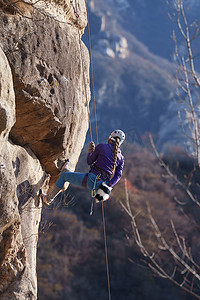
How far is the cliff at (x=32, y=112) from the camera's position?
4.88 metres

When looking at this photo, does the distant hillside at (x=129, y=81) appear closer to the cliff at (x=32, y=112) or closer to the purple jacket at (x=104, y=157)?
the cliff at (x=32, y=112)

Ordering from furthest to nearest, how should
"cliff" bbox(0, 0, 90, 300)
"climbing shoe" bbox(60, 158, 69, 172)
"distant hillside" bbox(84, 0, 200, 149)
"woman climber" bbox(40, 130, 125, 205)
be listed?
"distant hillside" bbox(84, 0, 200, 149)
"climbing shoe" bbox(60, 158, 69, 172)
"woman climber" bbox(40, 130, 125, 205)
"cliff" bbox(0, 0, 90, 300)

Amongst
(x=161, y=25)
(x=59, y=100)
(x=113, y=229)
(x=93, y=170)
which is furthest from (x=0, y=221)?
(x=161, y=25)

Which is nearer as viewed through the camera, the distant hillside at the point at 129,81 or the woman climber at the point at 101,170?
the woman climber at the point at 101,170

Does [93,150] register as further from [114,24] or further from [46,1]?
[114,24]

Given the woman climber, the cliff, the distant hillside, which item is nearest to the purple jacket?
the woman climber

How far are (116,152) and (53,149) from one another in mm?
1382

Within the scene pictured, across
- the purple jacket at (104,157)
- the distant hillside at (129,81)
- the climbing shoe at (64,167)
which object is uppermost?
the distant hillside at (129,81)

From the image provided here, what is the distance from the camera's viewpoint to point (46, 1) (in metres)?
6.46

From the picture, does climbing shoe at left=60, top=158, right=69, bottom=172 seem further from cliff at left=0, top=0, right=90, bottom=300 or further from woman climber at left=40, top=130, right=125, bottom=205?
woman climber at left=40, top=130, right=125, bottom=205

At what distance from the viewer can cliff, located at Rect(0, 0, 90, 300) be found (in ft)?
16.0

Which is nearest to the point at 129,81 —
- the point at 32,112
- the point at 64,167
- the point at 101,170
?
the point at 64,167

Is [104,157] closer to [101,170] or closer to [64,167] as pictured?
[101,170]

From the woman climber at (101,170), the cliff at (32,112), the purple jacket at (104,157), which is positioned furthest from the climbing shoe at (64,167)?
the purple jacket at (104,157)
